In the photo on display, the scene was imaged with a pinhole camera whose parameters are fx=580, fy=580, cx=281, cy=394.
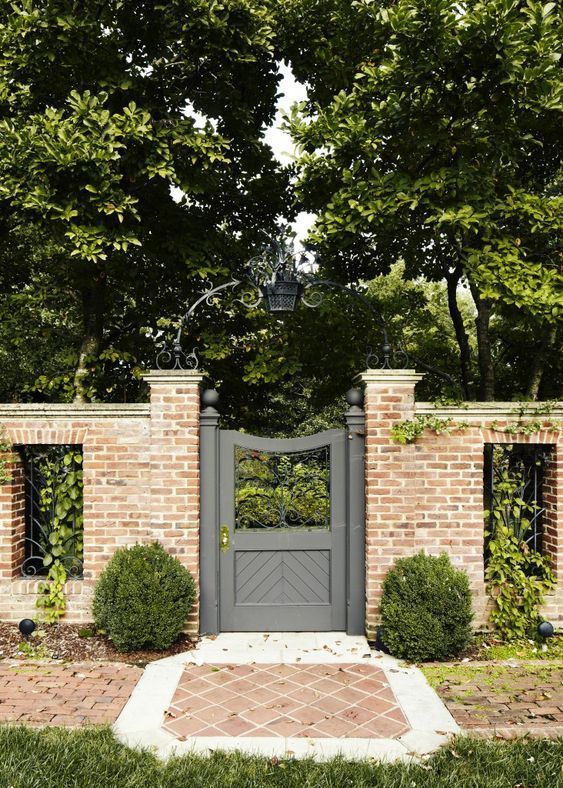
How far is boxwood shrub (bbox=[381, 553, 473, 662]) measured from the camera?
4.53 m

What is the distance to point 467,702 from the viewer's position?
391cm

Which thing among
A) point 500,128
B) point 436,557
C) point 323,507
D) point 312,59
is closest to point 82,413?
point 323,507

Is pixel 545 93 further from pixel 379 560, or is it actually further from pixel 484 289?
pixel 379 560

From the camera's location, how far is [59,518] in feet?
17.8

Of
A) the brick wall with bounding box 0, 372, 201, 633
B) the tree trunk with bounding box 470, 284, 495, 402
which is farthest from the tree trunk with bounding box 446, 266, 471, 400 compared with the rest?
the brick wall with bounding box 0, 372, 201, 633

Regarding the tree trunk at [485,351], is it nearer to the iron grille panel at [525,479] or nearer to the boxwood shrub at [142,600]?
the iron grille panel at [525,479]

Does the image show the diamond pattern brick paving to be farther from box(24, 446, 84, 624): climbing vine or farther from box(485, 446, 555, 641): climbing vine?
box(24, 446, 84, 624): climbing vine

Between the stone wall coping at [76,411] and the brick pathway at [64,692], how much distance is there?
206 cm

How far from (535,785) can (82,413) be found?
4.28 m

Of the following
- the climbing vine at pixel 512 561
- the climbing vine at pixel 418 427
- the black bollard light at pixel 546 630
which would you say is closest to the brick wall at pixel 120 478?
the climbing vine at pixel 418 427

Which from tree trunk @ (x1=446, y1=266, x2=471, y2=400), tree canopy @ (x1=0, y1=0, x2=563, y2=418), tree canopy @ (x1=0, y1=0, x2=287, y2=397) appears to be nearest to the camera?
tree canopy @ (x1=0, y1=0, x2=563, y2=418)

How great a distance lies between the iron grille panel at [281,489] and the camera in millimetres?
5312

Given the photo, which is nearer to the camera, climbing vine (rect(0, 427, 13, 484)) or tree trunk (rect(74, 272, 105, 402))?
climbing vine (rect(0, 427, 13, 484))

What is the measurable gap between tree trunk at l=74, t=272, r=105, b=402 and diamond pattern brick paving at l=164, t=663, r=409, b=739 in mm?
4301
